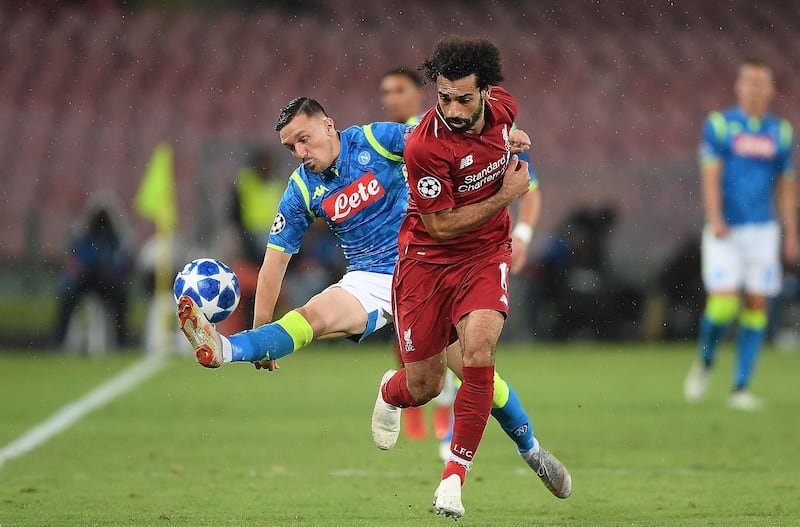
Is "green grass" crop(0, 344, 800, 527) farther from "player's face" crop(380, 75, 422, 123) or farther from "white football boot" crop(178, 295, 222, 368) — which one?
"player's face" crop(380, 75, 422, 123)

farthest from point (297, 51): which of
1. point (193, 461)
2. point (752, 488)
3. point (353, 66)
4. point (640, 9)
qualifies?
point (752, 488)

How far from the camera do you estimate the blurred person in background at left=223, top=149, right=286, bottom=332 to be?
15109 mm

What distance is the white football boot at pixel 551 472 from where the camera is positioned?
19.0 feet

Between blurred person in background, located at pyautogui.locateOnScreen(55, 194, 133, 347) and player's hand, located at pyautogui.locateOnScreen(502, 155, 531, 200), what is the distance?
1049 cm

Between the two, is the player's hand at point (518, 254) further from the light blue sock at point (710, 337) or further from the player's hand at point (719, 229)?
the light blue sock at point (710, 337)

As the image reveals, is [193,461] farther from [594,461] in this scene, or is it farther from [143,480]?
[594,461]

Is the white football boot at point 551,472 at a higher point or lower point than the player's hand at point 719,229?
lower

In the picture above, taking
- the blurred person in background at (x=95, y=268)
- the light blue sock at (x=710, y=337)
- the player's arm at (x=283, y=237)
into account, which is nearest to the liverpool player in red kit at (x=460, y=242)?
the player's arm at (x=283, y=237)

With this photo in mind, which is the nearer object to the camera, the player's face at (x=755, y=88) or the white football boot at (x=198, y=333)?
the white football boot at (x=198, y=333)

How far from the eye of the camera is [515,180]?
18.0 ft

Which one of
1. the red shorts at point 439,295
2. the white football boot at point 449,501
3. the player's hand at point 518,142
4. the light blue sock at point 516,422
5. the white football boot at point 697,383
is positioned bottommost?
the white football boot at point 697,383

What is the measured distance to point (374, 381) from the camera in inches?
479

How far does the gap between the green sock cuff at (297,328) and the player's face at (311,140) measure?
694 mm

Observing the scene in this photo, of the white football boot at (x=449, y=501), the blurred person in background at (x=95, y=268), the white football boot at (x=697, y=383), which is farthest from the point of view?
the blurred person in background at (x=95, y=268)
